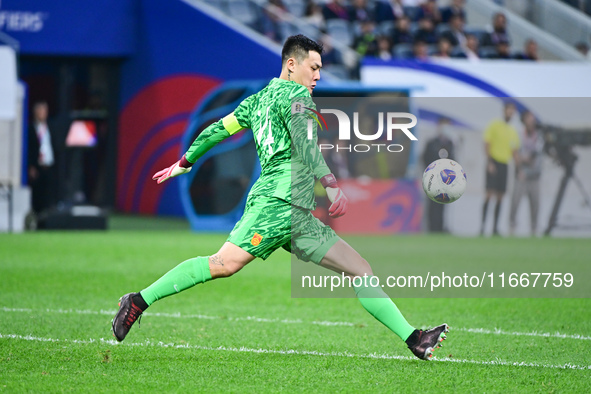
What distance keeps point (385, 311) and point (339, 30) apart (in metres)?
15.1

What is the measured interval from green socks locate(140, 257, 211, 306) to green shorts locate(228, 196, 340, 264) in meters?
0.25

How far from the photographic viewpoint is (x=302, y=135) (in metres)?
5.21

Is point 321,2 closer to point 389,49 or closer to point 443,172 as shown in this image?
point 389,49

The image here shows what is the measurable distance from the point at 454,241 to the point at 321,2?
804 cm

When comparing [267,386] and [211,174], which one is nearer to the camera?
[267,386]

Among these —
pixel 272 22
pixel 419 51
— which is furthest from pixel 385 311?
pixel 272 22

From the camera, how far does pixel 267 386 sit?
4883 millimetres

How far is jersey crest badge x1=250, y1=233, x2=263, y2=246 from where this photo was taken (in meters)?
5.31

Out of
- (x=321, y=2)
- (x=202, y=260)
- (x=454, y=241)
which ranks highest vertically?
(x=321, y=2)

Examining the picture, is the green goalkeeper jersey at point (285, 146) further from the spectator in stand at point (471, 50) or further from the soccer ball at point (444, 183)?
the spectator in stand at point (471, 50)

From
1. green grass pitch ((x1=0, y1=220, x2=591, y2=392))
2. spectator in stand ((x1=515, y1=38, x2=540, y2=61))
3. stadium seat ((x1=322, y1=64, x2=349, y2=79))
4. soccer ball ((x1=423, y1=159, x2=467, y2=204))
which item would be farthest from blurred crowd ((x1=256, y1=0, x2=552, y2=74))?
soccer ball ((x1=423, y1=159, x2=467, y2=204))

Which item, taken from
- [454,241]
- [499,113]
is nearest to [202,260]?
[454,241]

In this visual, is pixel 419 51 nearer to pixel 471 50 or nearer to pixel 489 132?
pixel 471 50

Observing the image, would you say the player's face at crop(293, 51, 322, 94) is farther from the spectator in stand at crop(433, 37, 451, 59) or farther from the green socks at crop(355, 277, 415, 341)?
the spectator in stand at crop(433, 37, 451, 59)
